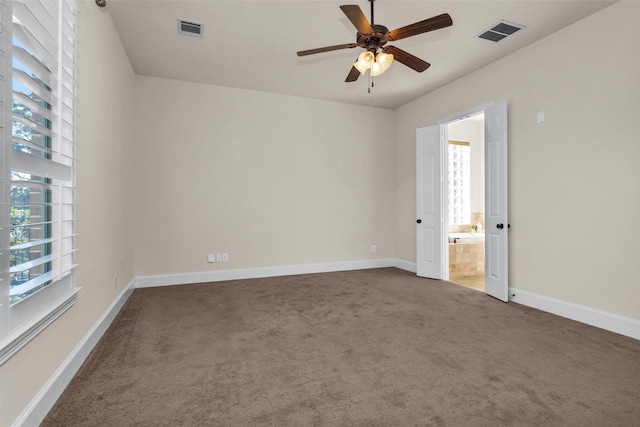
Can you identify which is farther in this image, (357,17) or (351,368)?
(357,17)

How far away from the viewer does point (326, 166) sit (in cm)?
576

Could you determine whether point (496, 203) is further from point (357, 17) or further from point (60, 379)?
point (60, 379)

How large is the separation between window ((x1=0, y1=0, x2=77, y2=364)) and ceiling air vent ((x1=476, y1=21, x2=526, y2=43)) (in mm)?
3693

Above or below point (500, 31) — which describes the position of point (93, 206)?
below

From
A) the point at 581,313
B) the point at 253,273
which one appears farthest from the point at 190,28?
the point at 581,313

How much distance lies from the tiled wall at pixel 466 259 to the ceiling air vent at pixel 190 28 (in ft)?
15.7

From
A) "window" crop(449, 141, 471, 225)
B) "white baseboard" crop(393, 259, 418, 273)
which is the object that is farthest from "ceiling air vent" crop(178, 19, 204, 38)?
"window" crop(449, 141, 471, 225)

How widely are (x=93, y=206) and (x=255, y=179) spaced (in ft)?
9.02

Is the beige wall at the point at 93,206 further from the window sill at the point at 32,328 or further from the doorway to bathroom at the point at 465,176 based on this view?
the doorway to bathroom at the point at 465,176

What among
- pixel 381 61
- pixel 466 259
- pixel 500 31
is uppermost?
pixel 500 31

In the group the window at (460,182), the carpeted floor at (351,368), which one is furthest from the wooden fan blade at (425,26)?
the window at (460,182)

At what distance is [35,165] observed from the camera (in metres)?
1.66

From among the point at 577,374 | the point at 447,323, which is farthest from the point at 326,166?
the point at 577,374

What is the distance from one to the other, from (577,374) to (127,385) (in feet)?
9.76
